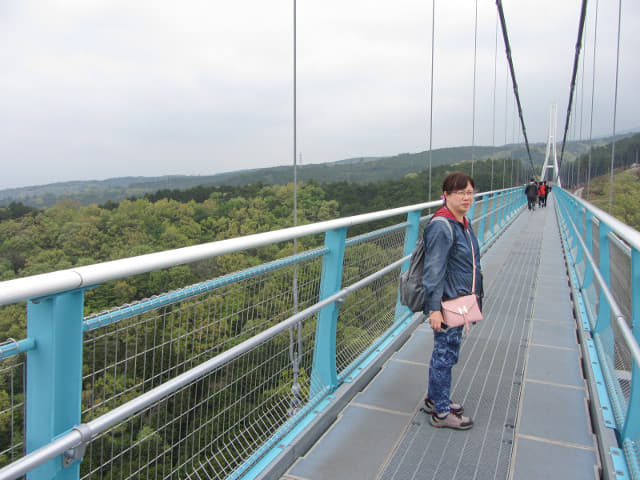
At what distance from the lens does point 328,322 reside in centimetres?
250

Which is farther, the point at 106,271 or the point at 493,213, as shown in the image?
the point at 493,213

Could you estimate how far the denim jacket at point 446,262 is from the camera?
80.5 inches

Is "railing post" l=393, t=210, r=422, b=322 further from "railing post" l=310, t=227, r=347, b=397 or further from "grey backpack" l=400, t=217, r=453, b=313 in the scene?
"grey backpack" l=400, t=217, r=453, b=313

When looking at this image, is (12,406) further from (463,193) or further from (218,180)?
(218,180)

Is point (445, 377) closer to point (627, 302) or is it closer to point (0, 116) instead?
point (627, 302)

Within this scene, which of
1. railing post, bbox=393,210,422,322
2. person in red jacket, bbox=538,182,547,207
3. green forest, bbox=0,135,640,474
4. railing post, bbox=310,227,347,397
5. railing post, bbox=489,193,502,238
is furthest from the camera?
person in red jacket, bbox=538,182,547,207

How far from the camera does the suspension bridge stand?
3.49 ft

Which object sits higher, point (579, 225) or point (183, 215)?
point (579, 225)

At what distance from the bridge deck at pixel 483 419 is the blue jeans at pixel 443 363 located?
0.13m

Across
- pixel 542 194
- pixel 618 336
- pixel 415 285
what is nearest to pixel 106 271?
pixel 415 285

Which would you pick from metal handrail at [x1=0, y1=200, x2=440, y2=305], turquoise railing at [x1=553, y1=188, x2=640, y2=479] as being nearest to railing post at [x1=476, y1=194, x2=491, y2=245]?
turquoise railing at [x1=553, y1=188, x2=640, y2=479]

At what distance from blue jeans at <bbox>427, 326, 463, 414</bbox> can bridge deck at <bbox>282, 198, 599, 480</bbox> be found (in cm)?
13

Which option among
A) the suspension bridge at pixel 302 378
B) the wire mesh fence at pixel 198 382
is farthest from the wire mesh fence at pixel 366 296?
the wire mesh fence at pixel 198 382

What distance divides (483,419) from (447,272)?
0.75m
